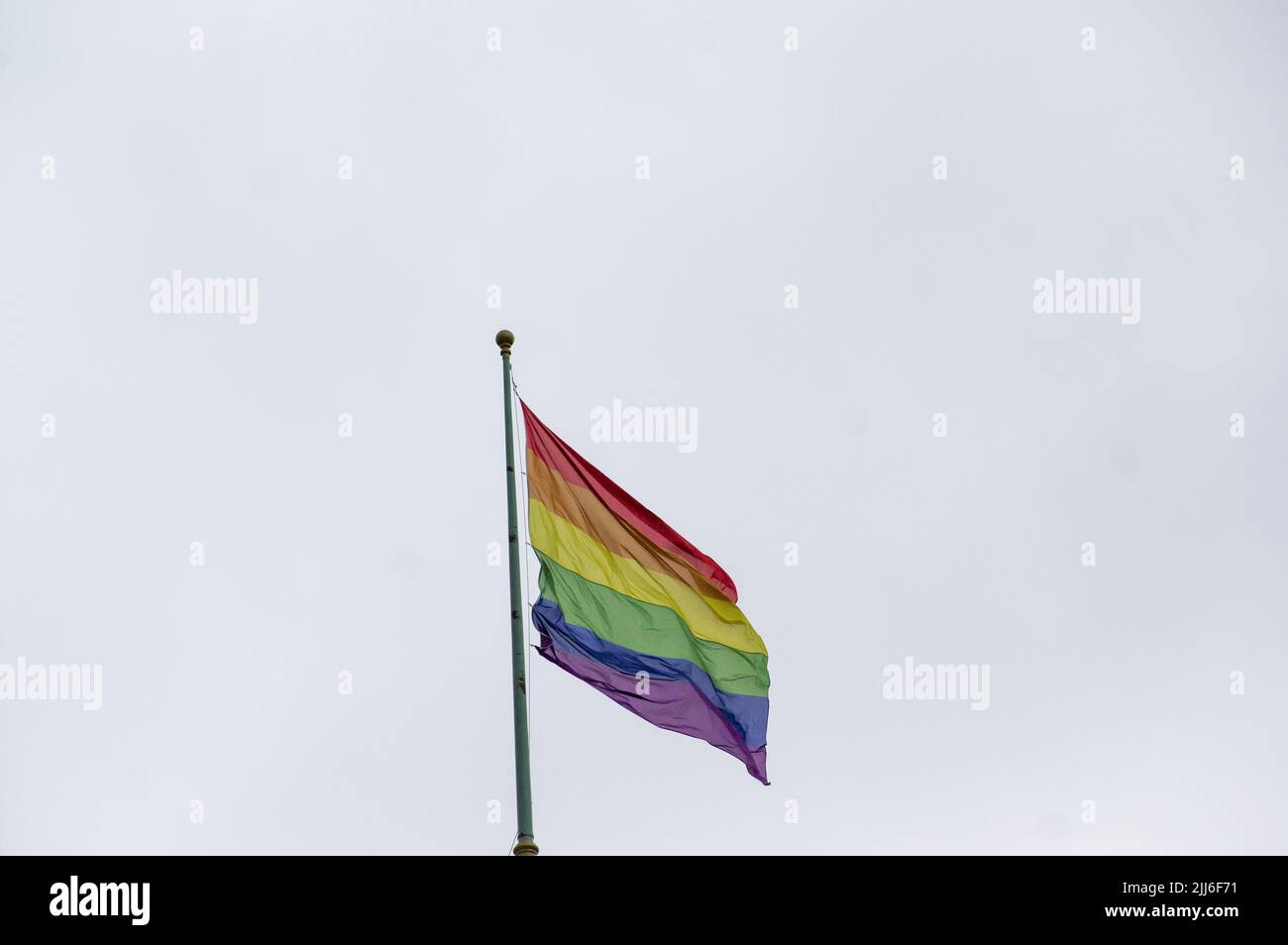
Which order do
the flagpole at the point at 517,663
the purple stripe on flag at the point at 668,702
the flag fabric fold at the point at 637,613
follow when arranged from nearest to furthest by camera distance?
1. the flagpole at the point at 517,663
2. the purple stripe on flag at the point at 668,702
3. the flag fabric fold at the point at 637,613

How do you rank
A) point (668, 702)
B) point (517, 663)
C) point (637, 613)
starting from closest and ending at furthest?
point (517, 663), point (668, 702), point (637, 613)

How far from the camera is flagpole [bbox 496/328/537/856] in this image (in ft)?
43.9

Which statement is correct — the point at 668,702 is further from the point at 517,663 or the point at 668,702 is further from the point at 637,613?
the point at 517,663

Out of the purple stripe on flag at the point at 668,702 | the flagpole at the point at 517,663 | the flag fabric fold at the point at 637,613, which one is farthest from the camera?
the flag fabric fold at the point at 637,613

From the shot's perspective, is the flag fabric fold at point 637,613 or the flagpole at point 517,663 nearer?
the flagpole at point 517,663

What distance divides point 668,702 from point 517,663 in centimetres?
284

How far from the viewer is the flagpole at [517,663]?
13.4m

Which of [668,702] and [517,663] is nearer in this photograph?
[517,663]

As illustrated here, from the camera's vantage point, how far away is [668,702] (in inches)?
672

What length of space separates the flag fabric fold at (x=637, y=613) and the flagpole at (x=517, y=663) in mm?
508

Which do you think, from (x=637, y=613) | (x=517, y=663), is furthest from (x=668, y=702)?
(x=517, y=663)

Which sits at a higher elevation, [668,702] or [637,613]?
[637,613]
